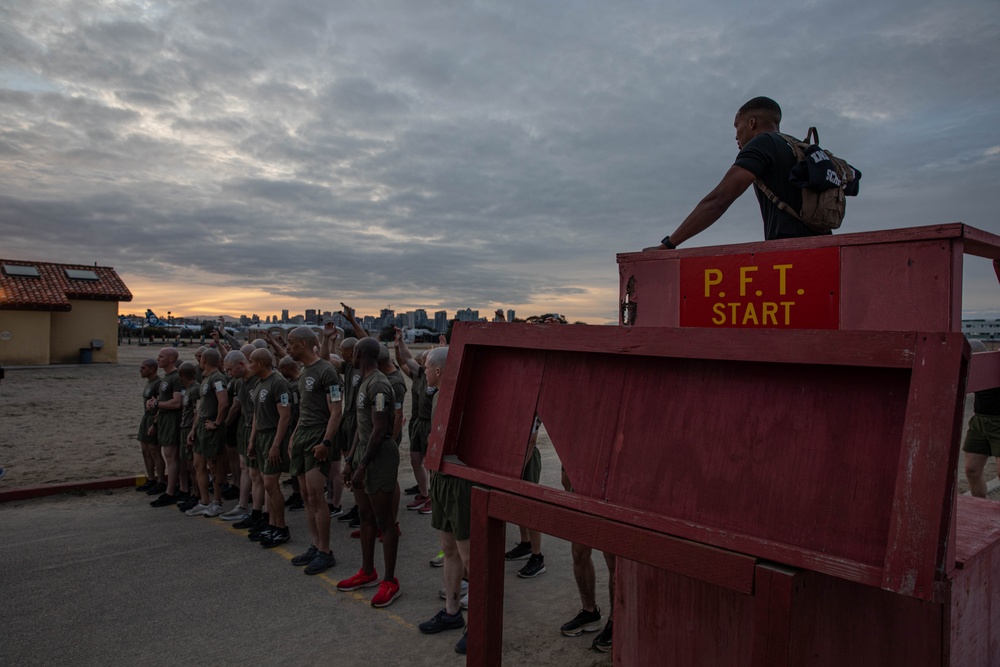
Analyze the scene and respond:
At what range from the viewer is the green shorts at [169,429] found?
24.3ft

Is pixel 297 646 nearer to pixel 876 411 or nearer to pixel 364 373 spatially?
pixel 364 373

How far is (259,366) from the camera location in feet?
19.9

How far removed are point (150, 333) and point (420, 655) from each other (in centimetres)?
6539

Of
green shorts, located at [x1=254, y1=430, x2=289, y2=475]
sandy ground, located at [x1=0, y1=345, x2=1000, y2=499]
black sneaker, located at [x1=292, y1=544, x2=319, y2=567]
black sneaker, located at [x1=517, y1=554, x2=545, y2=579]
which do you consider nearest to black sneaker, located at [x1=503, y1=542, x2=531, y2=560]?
black sneaker, located at [x1=517, y1=554, x2=545, y2=579]

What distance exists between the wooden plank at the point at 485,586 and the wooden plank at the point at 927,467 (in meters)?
1.24

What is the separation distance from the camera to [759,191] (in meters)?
2.74

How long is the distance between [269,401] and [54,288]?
1045 inches

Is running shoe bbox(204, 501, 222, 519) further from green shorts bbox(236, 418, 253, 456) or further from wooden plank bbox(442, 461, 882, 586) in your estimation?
wooden plank bbox(442, 461, 882, 586)

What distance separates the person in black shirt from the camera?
2.49m

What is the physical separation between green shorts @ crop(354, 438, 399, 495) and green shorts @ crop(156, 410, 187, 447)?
4.03 metres

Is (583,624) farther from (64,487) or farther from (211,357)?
(64,487)

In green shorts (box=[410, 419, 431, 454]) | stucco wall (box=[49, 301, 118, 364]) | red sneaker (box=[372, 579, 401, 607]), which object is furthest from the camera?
stucco wall (box=[49, 301, 118, 364])

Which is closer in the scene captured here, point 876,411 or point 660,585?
point 876,411

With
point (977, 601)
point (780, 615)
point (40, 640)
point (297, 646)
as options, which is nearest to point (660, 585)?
point (780, 615)
